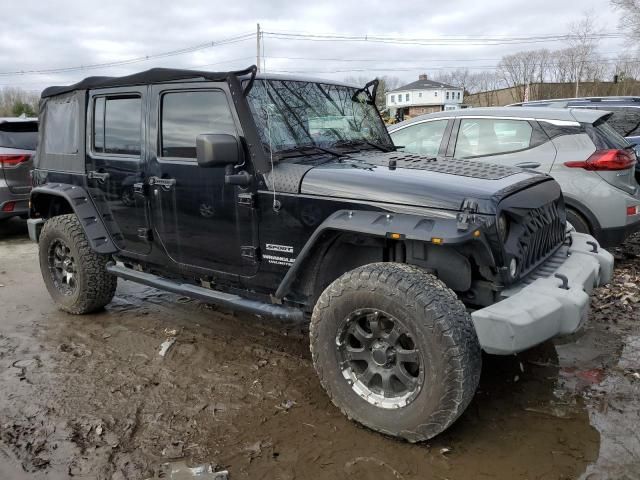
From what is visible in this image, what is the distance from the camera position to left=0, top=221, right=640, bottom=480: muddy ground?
2.73 m

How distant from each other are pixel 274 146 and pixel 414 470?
6.70 feet

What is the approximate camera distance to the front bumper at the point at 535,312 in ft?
8.15

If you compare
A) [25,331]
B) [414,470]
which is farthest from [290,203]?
[25,331]

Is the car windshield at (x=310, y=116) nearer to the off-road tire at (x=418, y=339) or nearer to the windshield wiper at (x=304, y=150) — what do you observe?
the windshield wiper at (x=304, y=150)

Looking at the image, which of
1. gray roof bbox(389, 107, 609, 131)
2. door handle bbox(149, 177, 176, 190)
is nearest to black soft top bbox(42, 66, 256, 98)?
door handle bbox(149, 177, 176, 190)

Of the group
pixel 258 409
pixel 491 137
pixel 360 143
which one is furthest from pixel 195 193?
pixel 491 137

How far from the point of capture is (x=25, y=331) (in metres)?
4.64

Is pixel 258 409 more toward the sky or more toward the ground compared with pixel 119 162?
more toward the ground

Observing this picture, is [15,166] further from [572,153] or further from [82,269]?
[572,153]

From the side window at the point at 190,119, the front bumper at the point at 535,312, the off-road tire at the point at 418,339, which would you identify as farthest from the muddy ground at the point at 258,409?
the side window at the point at 190,119

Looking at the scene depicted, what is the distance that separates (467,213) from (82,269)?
347cm

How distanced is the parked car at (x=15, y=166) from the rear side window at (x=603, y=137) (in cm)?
742

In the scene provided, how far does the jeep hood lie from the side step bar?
2.56ft

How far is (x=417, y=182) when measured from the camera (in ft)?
9.61
